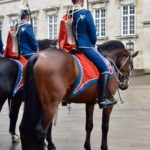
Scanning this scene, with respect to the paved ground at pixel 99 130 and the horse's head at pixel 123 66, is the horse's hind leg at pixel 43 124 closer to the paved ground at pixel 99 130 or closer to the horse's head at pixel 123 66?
the paved ground at pixel 99 130

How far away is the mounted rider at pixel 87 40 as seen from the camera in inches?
275

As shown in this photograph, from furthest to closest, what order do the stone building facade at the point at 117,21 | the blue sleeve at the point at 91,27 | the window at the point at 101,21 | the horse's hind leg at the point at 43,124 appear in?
1. the window at the point at 101,21
2. the stone building facade at the point at 117,21
3. the blue sleeve at the point at 91,27
4. the horse's hind leg at the point at 43,124

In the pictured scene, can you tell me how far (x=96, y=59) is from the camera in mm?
6977

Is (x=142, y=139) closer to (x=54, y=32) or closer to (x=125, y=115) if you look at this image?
(x=125, y=115)

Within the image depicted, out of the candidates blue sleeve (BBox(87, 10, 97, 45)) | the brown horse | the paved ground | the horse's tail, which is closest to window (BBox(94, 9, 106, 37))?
the paved ground

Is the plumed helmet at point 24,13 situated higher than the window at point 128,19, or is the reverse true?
the plumed helmet at point 24,13

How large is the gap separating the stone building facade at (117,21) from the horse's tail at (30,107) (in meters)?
31.8

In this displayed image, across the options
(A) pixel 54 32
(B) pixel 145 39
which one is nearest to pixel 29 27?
(B) pixel 145 39

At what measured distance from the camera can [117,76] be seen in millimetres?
7820

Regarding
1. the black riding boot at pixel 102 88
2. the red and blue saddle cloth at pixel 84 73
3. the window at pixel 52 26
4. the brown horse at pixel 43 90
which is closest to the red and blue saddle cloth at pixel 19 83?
the red and blue saddle cloth at pixel 84 73

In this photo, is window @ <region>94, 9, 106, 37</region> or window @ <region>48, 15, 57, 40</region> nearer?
window @ <region>94, 9, 106, 37</region>

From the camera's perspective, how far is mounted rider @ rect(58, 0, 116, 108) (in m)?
6.97

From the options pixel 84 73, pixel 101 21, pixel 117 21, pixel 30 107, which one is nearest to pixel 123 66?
pixel 84 73

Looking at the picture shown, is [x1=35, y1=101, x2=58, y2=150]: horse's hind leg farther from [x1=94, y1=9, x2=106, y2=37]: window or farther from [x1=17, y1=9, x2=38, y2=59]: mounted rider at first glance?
[x1=94, y1=9, x2=106, y2=37]: window
